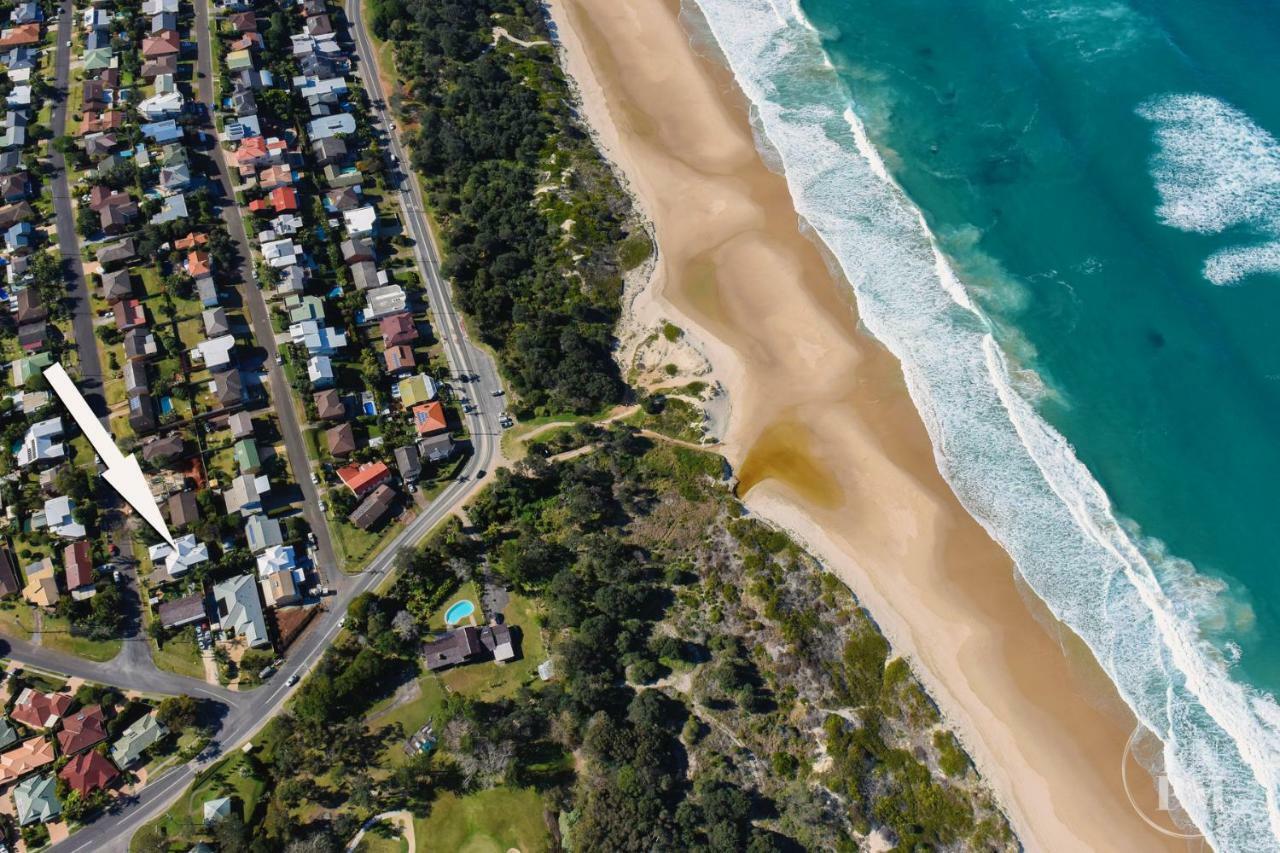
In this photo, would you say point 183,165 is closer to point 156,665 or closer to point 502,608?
point 156,665

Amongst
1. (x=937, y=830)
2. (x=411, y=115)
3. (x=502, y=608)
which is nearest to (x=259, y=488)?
(x=502, y=608)

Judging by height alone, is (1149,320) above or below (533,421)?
above

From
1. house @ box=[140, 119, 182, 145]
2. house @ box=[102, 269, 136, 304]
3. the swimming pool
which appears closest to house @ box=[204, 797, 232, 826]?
the swimming pool

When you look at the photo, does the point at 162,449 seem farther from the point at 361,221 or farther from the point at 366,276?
the point at 361,221

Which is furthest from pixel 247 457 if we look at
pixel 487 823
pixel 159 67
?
pixel 159 67

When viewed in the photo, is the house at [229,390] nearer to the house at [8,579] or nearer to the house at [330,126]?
the house at [8,579]

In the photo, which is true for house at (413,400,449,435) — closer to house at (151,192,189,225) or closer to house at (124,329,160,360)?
house at (124,329,160,360)

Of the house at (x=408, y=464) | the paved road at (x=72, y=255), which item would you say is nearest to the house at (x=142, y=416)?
the paved road at (x=72, y=255)
